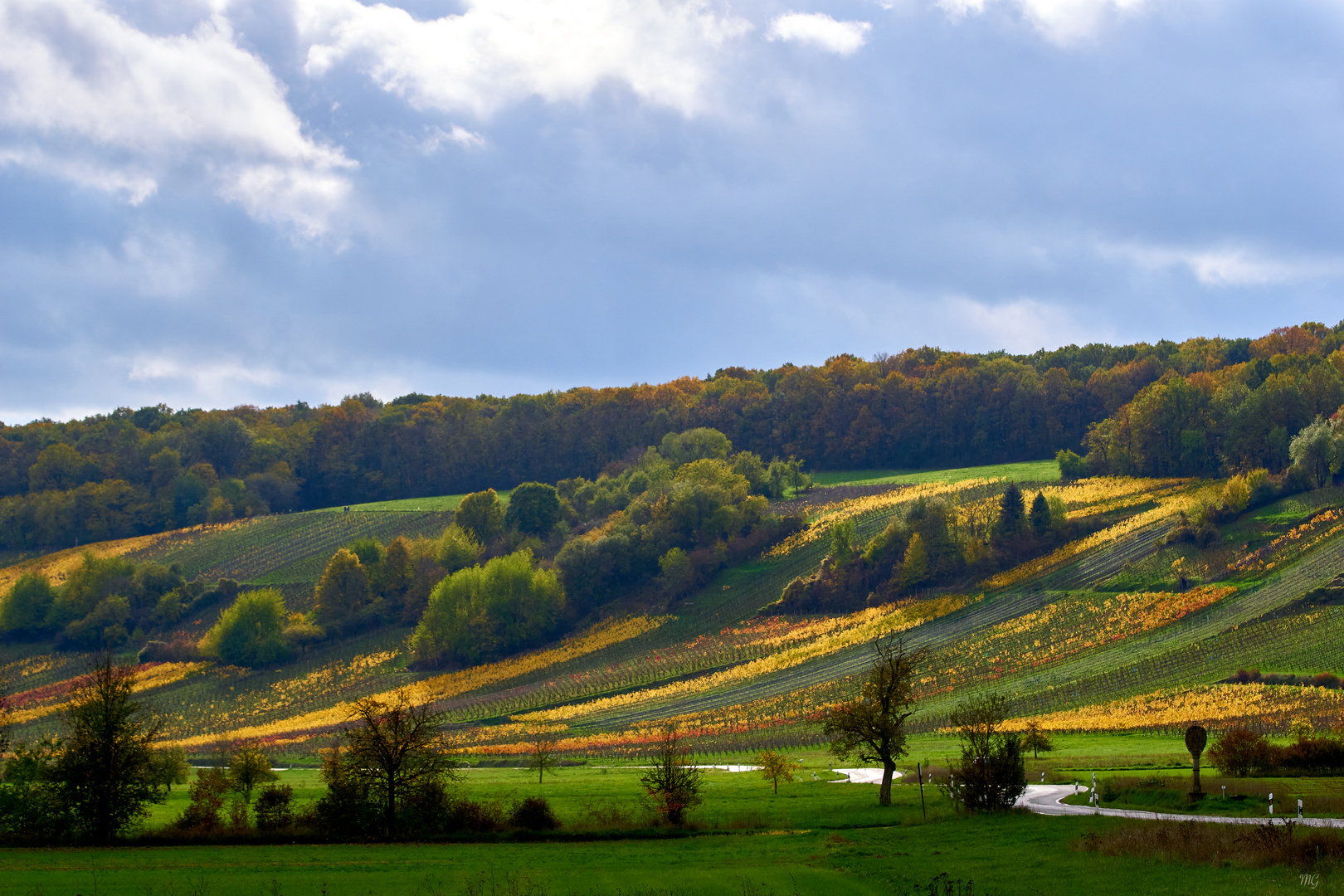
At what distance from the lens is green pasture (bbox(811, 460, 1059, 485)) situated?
14200 centimetres

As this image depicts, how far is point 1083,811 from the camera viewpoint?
35.7 m

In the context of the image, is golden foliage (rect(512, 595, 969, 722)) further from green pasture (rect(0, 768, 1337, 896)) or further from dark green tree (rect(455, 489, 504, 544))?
dark green tree (rect(455, 489, 504, 544))

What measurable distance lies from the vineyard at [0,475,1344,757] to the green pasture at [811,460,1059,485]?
8.95 meters

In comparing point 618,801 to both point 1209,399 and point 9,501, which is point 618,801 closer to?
point 1209,399

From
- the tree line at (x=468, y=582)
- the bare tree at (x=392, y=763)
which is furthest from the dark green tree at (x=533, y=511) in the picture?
the bare tree at (x=392, y=763)

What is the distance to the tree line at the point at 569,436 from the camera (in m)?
166

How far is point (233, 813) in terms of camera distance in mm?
39188

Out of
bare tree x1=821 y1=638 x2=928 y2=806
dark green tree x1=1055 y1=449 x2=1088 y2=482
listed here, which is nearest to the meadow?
bare tree x1=821 y1=638 x2=928 y2=806

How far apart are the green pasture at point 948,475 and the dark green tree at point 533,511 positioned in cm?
4277

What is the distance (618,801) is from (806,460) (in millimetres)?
133350

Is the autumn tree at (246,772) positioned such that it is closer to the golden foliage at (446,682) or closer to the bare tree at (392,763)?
the bare tree at (392,763)

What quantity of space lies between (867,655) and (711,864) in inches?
2432

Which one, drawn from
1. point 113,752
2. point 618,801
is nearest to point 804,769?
point 618,801

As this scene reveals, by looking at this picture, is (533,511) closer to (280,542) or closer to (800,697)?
(280,542)
